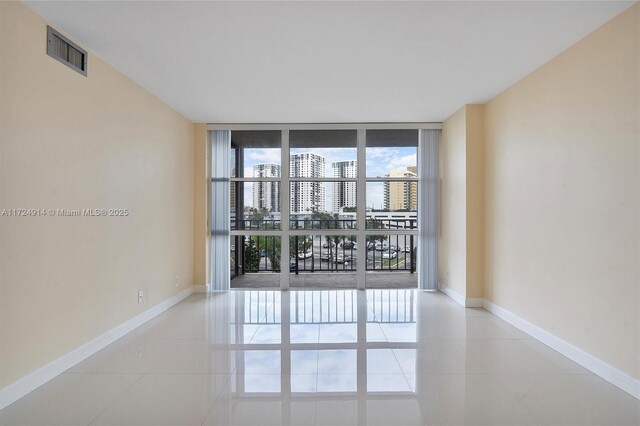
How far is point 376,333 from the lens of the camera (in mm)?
3721

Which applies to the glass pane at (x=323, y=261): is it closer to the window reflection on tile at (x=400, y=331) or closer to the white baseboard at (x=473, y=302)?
the white baseboard at (x=473, y=302)

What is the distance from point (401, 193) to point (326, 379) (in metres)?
3.80

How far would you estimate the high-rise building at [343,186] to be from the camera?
232 inches

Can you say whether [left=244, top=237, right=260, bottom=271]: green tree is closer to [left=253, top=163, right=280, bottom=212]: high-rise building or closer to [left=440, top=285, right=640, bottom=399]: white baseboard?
[left=253, top=163, right=280, bottom=212]: high-rise building

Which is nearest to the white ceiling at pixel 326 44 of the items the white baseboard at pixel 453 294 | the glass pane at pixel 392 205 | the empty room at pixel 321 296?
the empty room at pixel 321 296

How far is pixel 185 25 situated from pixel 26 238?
190 centimetres

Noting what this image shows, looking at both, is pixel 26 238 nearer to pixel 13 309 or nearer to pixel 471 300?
pixel 13 309

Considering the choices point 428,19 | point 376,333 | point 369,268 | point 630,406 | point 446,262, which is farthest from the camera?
point 369,268

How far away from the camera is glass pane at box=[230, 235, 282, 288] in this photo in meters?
6.22

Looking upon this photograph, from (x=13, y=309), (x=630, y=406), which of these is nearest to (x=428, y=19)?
(x=630, y=406)

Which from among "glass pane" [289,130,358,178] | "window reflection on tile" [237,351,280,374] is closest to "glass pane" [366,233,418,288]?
"glass pane" [289,130,358,178]

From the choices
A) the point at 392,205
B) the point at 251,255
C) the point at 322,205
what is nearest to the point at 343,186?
the point at 322,205

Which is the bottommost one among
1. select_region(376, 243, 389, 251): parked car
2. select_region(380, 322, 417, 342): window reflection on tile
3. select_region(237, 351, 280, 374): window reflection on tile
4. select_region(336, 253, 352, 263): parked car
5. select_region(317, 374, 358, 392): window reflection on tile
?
select_region(380, 322, 417, 342): window reflection on tile

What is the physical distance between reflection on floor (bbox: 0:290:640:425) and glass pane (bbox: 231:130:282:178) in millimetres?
2592
